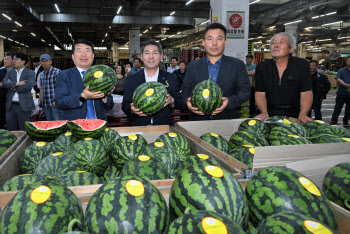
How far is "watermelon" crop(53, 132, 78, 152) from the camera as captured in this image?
2111 mm

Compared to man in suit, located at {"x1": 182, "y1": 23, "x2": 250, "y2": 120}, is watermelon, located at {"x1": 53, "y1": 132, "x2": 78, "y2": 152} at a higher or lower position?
lower

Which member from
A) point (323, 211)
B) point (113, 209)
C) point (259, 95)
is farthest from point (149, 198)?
point (259, 95)

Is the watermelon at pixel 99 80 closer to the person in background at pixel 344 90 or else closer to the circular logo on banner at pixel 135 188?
the circular logo on banner at pixel 135 188

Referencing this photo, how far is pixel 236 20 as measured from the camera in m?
6.76

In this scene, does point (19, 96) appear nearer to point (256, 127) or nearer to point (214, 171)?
point (256, 127)

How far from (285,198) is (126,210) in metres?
0.64

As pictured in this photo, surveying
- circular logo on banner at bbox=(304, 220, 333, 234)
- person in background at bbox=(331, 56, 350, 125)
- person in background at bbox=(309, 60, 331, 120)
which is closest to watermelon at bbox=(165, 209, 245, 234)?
circular logo on banner at bbox=(304, 220, 333, 234)

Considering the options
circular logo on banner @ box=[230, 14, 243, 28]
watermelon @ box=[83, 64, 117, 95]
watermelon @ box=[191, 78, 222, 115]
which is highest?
circular logo on banner @ box=[230, 14, 243, 28]

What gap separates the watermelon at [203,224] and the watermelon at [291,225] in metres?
0.11

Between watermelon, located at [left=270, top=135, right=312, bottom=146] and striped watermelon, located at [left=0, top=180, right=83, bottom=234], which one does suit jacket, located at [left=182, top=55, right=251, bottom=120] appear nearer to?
watermelon, located at [left=270, top=135, right=312, bottom=146]

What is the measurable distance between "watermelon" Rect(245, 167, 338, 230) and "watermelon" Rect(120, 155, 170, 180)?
49 cm

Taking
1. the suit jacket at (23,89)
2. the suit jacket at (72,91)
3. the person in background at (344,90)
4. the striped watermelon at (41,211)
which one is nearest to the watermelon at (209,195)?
the striped watermelon at (41,211)

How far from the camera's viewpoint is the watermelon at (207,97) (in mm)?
2678

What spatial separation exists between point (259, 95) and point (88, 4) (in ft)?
59.2
